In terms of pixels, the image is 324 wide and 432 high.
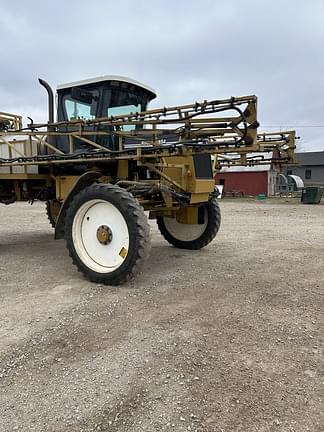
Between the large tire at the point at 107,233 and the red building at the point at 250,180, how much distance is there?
24.6 metres

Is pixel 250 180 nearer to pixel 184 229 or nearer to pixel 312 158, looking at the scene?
pixel 312 158

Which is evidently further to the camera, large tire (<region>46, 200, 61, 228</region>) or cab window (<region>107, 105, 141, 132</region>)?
large tire (<region>46, 200, 61, 228</region>)

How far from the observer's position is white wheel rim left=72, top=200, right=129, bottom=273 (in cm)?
461

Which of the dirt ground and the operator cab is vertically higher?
the operator cab

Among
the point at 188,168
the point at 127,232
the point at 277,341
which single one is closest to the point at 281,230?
the point at 188,168

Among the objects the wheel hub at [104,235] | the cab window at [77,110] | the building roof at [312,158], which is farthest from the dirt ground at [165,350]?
the building roof at [312,158]

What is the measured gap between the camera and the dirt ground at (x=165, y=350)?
2207mm

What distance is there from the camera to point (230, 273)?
17.0ft

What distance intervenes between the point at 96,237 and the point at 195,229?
2338mm

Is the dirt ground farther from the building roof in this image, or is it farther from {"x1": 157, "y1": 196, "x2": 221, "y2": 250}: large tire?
the building roof

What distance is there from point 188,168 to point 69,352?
335cm

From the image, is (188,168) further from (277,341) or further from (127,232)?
(277,341)

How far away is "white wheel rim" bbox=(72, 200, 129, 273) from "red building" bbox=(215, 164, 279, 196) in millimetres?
24602

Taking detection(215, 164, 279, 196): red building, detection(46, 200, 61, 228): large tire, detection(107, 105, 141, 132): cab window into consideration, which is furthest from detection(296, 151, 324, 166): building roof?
detection(107, 105, 141, 132): cab window
